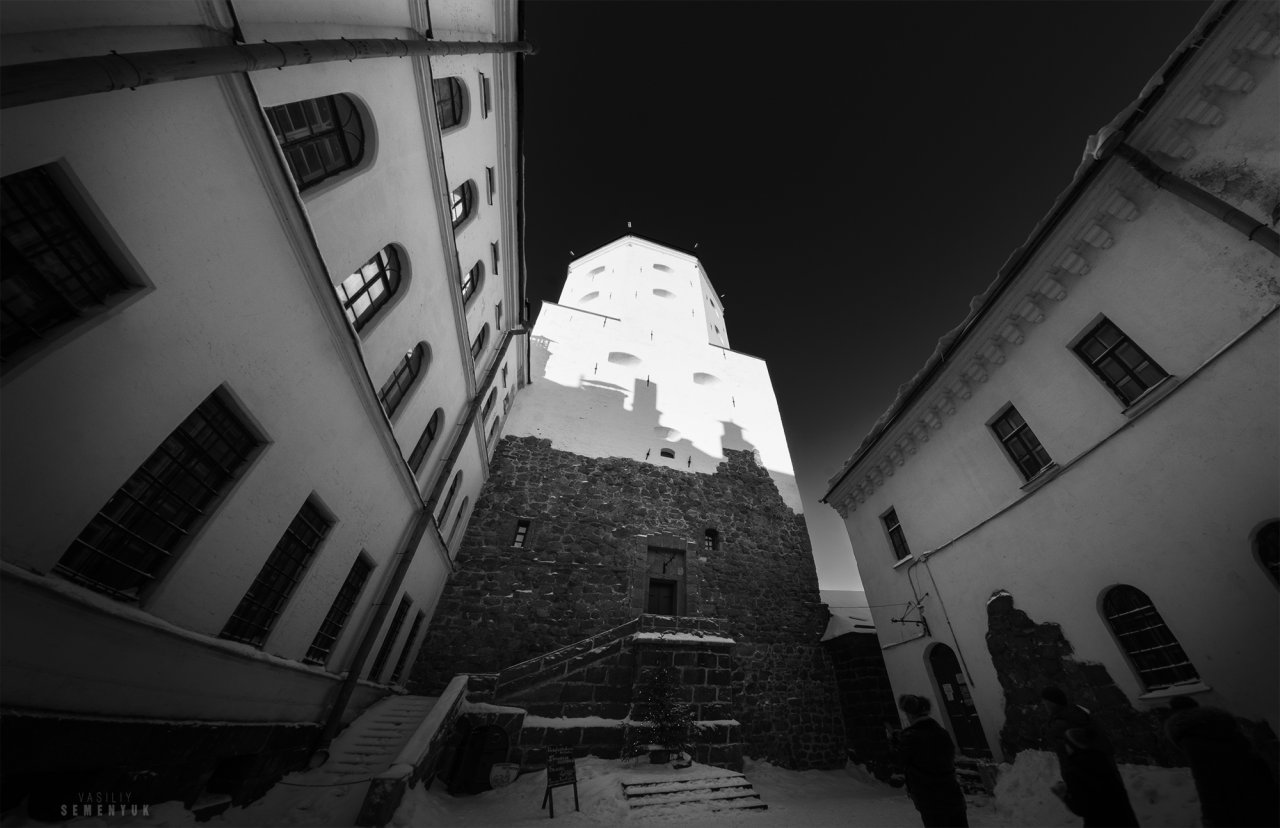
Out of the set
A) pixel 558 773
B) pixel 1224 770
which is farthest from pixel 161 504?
pixel 1224 770

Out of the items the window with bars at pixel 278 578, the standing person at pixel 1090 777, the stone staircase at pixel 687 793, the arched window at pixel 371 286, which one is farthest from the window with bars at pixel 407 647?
the standing person at pixel 1090 777

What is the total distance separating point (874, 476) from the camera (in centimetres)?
1155

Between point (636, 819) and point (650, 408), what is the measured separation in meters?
13.3

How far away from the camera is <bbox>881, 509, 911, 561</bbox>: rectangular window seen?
1054 centimetres

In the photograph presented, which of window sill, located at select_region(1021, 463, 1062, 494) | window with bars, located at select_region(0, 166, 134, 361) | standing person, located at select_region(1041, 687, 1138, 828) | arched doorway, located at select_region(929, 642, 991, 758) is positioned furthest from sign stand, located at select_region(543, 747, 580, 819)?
window sill, located at select_region(1021, 463, 1062, 494)

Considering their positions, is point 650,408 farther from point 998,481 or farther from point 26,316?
point 26,316

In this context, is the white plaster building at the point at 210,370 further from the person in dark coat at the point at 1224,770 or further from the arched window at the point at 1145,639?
the arched window at the point at 1145,639

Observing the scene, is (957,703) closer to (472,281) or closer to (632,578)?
(632,578)

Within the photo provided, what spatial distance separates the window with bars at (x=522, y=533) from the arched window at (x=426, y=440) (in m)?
5.00

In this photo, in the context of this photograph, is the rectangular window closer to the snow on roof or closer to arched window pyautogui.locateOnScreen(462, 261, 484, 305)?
the snow on roof

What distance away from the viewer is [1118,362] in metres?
6.50

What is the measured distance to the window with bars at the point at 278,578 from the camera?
525 cm

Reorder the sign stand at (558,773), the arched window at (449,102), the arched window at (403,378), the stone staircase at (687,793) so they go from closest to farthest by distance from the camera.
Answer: the sign stand at (558,773) < the stone staircase at (687,793) < the arched window at (449,102) < the arched window at (403,378)

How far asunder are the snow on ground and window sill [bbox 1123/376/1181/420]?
425cm
